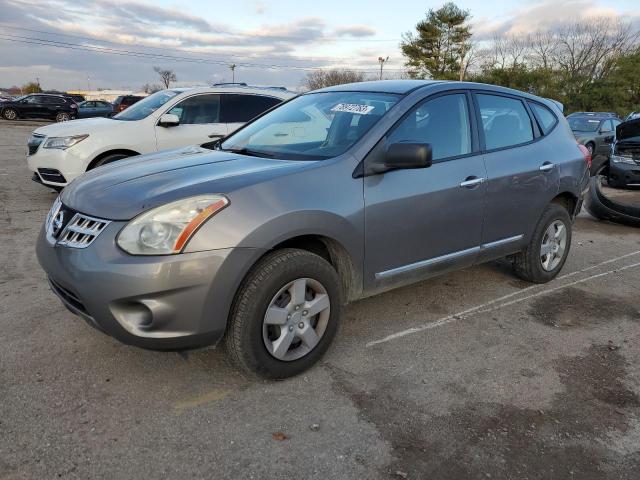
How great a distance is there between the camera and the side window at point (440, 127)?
11.3 ft

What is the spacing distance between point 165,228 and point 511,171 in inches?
108

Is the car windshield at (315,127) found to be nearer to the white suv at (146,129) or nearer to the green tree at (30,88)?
the white suv at (146,129)

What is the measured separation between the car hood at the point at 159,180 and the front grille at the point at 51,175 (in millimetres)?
4025

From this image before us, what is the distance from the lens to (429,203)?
3438 millimetres

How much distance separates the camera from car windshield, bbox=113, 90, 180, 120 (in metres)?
7.40

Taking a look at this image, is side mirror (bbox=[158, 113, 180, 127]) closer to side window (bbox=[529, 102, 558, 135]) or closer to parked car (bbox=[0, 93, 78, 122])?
side window (bbox=[529, 102, 558, 135])

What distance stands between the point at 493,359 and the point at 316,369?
1155 mm

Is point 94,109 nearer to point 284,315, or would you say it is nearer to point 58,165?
point 58,165

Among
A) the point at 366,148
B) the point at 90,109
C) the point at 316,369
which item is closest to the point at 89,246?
the point at 316,369

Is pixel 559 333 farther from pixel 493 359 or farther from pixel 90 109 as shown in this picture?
pixel 90 109

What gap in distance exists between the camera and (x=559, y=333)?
3.78 metres

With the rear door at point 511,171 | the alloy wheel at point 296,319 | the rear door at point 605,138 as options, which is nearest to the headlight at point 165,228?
the alloy wheel at point 296,319

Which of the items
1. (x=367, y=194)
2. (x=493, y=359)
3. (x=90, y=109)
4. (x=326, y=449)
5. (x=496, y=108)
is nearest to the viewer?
(x=326, y=449)

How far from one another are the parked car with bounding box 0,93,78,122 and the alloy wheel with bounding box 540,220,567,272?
96.4 feet
